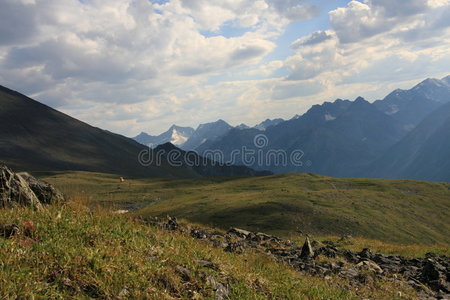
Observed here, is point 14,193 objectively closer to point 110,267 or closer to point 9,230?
point 9,230

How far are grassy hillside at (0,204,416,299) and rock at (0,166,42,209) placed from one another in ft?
5.00

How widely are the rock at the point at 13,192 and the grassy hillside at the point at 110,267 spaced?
1524 millimetres

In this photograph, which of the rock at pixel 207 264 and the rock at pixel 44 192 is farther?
the rock at pixel 44 192

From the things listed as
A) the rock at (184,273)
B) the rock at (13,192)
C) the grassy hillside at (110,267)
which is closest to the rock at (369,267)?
the grassy hillside at (110,267)

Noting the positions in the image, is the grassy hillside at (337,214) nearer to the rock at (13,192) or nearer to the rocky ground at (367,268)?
the rocky ground at (367,268)

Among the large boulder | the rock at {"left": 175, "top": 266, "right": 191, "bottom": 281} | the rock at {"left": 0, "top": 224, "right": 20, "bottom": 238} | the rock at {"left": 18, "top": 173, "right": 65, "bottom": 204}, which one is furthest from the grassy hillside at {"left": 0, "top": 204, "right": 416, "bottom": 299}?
the rock at {"left": 18, "top": 173, "right": 65, "bottom": 204}

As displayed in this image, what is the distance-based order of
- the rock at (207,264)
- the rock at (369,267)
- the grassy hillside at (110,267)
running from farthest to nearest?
the rock at (369,267)
the rock at (207,264)
the grassy hillside at (110,267)

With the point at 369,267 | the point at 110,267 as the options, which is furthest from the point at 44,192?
the point at 369,267

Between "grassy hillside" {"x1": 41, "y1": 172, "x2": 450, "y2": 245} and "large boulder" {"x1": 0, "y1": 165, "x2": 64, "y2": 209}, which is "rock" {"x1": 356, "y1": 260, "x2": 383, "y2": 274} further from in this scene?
"grassy hillside" {"x1": 41, "y1": 172, "x2": 450, "y2": 245}

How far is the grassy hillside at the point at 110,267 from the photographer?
6.12 m

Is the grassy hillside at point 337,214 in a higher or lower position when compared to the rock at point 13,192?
lower

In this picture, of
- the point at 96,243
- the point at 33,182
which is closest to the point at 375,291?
the point at 96,243

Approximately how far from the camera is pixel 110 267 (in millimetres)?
6750

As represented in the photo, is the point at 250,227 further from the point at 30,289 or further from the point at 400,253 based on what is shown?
the point at 30,289
